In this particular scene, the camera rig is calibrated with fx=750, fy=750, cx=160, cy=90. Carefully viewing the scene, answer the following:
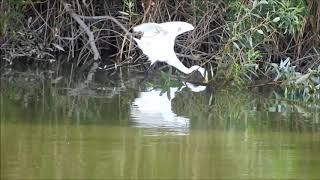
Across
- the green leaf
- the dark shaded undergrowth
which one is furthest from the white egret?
the green leaf

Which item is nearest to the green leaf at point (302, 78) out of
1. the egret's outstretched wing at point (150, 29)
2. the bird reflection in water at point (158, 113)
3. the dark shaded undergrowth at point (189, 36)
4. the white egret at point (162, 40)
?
the dark shaded undergrowth at point (189, 36)

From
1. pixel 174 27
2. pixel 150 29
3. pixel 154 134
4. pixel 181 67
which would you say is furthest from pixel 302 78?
pixel 154 134

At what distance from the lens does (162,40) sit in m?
5.92

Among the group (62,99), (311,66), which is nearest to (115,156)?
(62,99)

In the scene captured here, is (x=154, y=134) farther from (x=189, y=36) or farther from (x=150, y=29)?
(x=189, y=36)

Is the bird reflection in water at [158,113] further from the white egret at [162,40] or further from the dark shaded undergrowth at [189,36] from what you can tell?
the dark shaded undergrowth at [189,36]

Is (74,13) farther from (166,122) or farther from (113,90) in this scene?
(166,122)

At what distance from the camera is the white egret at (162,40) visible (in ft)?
19.4

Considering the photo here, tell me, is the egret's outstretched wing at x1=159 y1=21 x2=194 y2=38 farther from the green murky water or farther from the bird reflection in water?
the green murky water

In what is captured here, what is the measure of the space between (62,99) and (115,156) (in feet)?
5.34

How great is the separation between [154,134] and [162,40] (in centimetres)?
216

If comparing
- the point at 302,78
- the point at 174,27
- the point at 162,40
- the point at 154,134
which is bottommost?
the point at 154,134

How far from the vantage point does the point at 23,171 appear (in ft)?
9.93

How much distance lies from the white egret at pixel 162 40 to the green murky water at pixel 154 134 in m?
0.52
